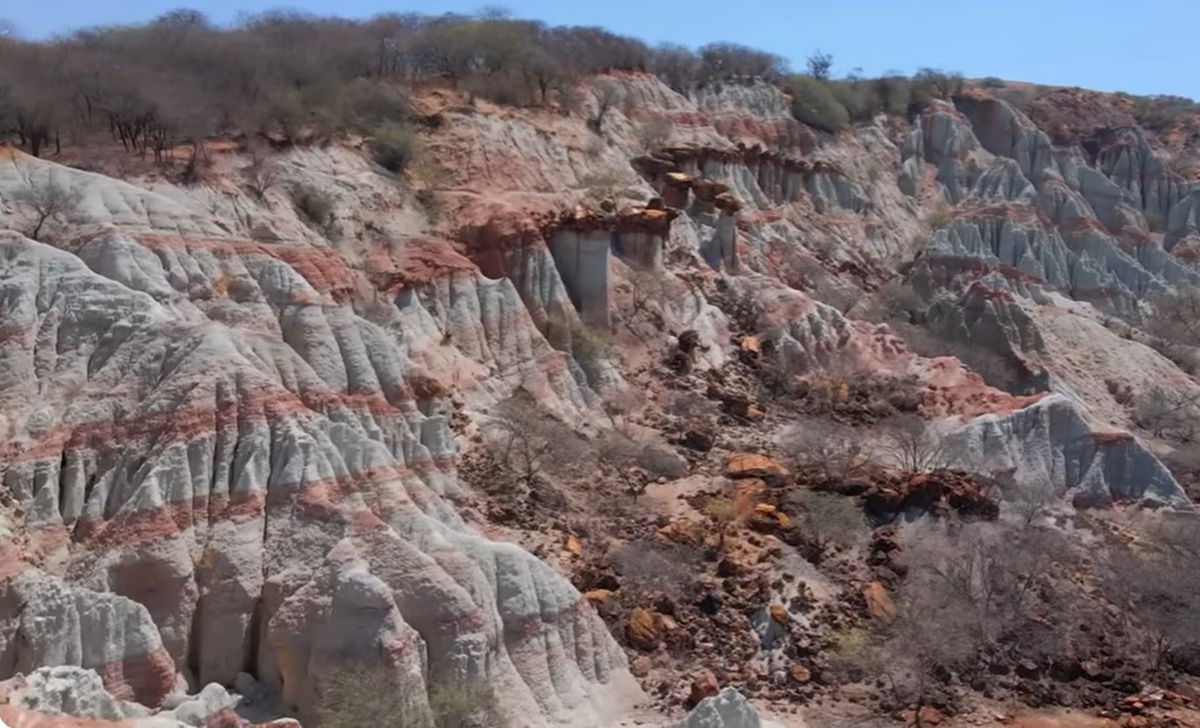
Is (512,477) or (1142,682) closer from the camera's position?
(1142,682)

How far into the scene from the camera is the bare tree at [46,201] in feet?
65.7

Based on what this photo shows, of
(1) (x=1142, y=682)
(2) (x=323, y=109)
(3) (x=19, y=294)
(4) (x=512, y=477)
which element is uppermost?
(2) (x=323, y=109)

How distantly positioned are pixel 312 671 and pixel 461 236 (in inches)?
627

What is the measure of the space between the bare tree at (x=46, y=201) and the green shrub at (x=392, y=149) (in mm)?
10910

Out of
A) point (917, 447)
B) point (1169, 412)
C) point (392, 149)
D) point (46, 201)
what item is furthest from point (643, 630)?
point (1169, 412)

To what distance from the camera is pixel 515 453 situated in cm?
2256

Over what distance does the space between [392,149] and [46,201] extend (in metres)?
12.0

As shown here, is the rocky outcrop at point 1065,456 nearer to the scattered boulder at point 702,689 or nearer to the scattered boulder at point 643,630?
the scattered boulder at point 643,630

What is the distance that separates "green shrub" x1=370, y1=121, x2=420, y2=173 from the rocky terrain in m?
0.43

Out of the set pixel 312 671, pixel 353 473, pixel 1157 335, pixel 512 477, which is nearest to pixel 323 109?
pixel 512 477

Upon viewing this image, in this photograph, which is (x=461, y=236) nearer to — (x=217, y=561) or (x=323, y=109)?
(x=323, y=109)

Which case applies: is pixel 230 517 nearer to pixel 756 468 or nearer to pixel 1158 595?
pixel 756 468

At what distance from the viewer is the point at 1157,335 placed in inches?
1772

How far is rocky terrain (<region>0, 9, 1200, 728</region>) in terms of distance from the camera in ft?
49.9
